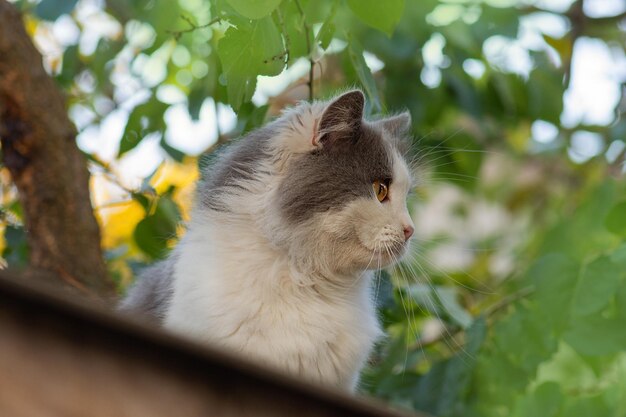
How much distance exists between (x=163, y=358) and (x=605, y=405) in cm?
133

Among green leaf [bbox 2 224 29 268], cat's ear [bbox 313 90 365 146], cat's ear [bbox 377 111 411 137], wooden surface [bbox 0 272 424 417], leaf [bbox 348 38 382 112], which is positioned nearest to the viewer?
wooden surface [bbox 0 272 424 417]

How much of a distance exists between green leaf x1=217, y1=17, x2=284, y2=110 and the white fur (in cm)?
16

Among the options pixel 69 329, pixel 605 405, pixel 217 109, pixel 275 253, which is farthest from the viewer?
pixel 217 109

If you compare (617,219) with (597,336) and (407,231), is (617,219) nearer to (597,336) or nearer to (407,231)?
(597,336)

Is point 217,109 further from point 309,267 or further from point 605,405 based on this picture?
point 605,405

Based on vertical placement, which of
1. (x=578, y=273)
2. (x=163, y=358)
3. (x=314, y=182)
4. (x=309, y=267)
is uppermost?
(x=163, y=358)

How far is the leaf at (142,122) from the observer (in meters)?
2.32

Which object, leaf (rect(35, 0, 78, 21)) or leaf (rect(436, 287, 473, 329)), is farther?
leaf (rect(35, 0, 78, 21))

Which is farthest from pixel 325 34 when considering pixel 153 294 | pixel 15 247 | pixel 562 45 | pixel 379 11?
pixel 562 45

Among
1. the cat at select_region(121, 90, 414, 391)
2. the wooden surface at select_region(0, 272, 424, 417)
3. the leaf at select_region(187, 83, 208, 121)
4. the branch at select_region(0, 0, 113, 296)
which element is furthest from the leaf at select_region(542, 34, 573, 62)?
the wooden surface at select_region(0, 272, 424, 417)

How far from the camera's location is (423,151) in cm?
213

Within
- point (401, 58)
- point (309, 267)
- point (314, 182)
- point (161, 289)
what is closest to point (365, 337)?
point (309, 267)

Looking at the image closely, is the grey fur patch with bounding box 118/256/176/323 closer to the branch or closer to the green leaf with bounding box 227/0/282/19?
the branch

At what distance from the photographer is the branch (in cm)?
214
